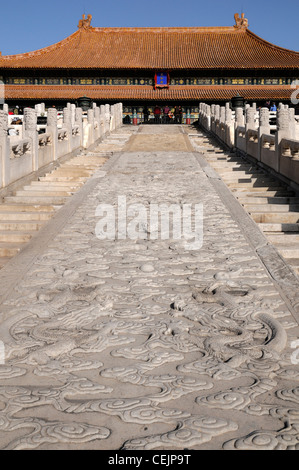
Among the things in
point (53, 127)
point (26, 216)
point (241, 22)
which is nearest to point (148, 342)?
point (26, 216)

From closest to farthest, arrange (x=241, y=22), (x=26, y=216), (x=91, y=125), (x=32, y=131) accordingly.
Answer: (x=26, y=216) → (x=32, y=131) → (x=91, y=125) → (x=241, y=22)

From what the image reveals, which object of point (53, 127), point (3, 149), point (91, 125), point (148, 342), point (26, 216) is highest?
point (91, 125)

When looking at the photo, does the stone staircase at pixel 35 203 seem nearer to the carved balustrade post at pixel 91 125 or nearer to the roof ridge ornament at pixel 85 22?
the carved balustrade post at pixel 91 125

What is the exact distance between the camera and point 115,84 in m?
33.9

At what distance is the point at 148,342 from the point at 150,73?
104ft

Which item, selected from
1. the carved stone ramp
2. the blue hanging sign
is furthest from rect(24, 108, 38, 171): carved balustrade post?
the blue hanging sign

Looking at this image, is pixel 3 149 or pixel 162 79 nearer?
pixel 3 149

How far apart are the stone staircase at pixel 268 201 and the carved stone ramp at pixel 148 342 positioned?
0.30 metres

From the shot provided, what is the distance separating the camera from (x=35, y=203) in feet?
28.1

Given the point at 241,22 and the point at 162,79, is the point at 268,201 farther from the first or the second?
the point at 241,22

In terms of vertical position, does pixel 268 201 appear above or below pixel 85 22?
below

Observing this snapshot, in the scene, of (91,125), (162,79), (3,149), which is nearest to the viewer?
(3,149)

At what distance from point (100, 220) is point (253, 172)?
533cm

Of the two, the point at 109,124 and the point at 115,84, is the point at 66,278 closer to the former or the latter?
the point at 109,124
